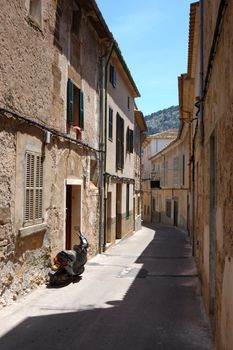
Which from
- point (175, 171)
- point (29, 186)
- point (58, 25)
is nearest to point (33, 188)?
point (29, 186)

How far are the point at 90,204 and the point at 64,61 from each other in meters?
4.39

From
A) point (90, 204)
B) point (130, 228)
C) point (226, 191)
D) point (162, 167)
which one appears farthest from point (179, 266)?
point (162, 167)

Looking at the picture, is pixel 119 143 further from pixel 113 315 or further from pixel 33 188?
pixel 113 315

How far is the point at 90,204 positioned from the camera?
41.5 feet

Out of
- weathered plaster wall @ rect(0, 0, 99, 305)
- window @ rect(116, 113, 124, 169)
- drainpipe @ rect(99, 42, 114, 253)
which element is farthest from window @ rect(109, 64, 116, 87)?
weathered plaster wall @ rect(0, 0, 99, 305)

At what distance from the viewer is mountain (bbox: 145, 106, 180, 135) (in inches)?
6004

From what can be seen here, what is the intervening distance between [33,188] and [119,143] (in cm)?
1013

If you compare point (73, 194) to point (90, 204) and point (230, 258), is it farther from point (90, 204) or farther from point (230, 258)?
point (230, 258)

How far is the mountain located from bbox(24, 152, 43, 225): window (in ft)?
470

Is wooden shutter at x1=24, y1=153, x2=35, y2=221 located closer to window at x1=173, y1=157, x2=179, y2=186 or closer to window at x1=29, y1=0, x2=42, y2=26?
window at x1=29, y1=0, x2=42, y2=26

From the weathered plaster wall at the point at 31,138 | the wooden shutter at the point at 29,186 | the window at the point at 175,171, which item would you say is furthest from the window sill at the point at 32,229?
the window at the point at 175,171

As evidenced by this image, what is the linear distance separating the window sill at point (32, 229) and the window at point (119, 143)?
29.8ft

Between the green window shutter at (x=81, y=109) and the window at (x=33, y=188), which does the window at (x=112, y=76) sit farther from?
the window at (x=33, y=188)

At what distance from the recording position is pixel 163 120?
15738cm
